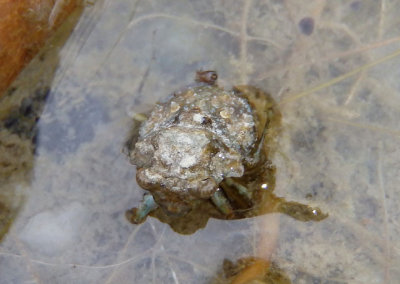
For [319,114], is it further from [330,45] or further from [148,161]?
[148,161]

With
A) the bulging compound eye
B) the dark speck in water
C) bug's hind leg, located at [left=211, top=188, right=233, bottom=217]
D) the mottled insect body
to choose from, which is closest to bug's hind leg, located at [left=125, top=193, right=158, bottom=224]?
the mottled insect body

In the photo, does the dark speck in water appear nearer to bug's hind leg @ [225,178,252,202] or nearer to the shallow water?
the shallow water

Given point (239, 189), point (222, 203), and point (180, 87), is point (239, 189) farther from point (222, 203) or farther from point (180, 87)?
point (180, 87)

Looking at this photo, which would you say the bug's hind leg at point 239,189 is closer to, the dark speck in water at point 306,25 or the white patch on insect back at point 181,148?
the white patch on insect back at point 181,148

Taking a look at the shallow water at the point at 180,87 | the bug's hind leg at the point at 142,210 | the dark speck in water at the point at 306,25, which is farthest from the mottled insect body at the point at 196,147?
the dark speck in water at the point at 306,25

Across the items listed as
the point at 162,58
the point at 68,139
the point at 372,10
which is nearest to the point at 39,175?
the point at 68,139

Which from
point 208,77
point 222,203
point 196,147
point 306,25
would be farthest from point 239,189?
point 306,25
